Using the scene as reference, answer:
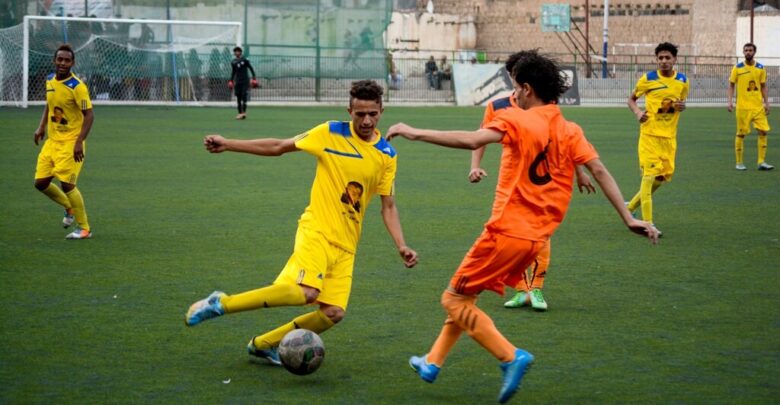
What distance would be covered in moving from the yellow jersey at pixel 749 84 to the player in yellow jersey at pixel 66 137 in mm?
12660

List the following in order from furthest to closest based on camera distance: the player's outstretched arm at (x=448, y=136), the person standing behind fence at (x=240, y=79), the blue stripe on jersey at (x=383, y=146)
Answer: the person standing behind fence at (x=240, y=79) < the blue stripe on jersey at (x=383, y=146) < the player's outstretched arm at (x=448, y=136)

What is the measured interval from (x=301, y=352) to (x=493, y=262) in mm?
1251

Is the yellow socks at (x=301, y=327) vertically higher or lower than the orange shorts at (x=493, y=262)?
lower

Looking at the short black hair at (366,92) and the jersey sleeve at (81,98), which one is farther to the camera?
the jersey sleeve at (81,98)

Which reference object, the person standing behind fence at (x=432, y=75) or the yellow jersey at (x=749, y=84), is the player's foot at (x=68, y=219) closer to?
the yellow jersey at (x=749, y=84)

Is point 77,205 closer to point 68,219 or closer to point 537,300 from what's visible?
point 68,219

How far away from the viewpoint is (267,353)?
6414 mm

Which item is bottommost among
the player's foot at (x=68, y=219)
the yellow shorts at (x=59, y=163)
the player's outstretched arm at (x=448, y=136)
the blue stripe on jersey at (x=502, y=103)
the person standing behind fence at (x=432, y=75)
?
the player's foot at (x=68, y=219)

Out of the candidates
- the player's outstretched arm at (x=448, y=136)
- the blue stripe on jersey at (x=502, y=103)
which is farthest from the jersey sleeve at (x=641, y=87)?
the player's outstretched arm at (x=448, y=136)

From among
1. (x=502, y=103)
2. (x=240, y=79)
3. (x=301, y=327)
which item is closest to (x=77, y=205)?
(x=502, y=103)

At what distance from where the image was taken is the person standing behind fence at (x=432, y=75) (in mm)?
44641

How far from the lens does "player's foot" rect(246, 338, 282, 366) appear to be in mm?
6406

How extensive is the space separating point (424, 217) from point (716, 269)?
Result: 4159mm

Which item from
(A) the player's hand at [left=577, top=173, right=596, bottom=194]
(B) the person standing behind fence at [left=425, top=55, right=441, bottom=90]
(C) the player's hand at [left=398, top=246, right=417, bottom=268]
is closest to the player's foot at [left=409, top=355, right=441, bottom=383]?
(C) the player's hand at [left=398, top=246, right=417, bottom=268]
